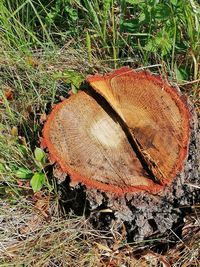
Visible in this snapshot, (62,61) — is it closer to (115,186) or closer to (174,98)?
(174,98)

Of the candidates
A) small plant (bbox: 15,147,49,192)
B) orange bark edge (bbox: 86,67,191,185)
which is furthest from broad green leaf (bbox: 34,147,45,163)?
orange bark edge (bbox: 86,67,191,185)

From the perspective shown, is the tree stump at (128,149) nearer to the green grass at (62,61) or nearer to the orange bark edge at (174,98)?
the orange bark edge at (174,98)

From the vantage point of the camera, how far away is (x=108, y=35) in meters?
2.59

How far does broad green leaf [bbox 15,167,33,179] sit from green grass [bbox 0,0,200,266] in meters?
0.03

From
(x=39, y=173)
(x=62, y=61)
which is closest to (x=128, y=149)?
(x=39, y=173)

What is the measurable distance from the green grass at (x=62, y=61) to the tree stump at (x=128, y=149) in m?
0.14

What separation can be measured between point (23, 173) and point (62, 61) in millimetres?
646

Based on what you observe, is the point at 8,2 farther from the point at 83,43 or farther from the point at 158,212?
the point at 158,212

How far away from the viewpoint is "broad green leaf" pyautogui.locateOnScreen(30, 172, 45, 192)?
210 centimetres

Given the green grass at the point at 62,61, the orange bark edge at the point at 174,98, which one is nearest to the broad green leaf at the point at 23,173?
the green grass at the point at 62,61

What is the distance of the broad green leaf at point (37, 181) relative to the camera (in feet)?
6.89

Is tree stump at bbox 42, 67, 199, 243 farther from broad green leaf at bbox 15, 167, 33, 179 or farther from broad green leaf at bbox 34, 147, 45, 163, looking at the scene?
broad green leaf at bbox 15, 167, 33, 179

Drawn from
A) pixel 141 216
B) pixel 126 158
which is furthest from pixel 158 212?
pixel 126 158

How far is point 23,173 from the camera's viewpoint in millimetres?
2205
